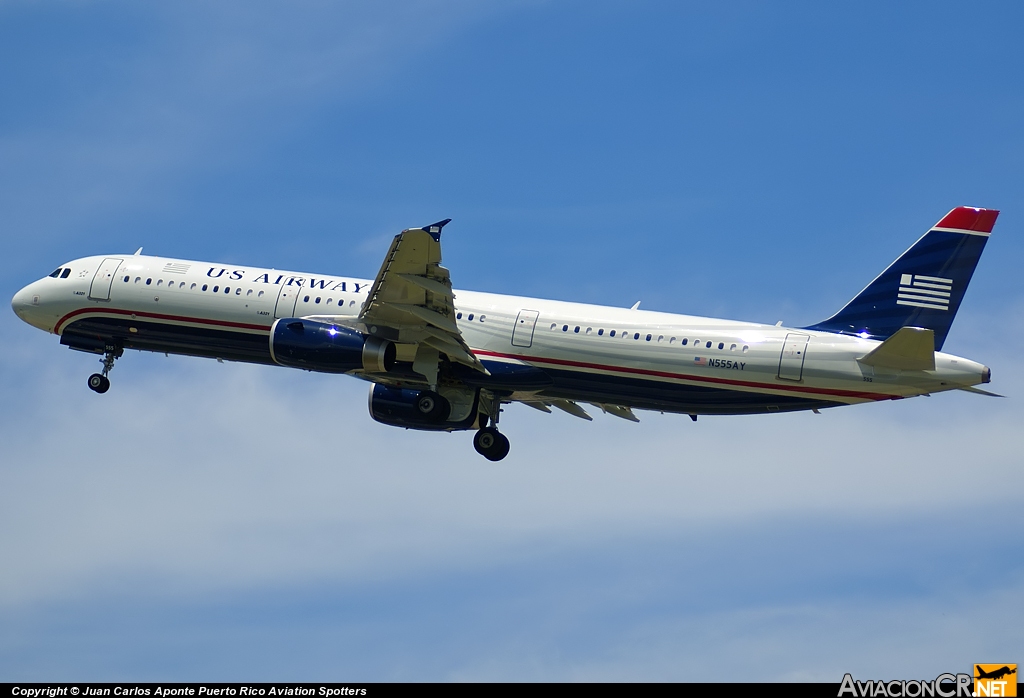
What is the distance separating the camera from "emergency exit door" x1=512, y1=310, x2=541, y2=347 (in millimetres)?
44750

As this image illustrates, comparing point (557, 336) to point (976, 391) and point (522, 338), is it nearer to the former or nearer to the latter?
point (522, 338)

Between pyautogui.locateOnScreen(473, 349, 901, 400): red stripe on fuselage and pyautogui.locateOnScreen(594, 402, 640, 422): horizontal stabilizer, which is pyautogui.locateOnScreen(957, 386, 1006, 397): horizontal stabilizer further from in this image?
pyautogui.locateOnScreen(594, 402, 640, 422): horizontal stabilizer

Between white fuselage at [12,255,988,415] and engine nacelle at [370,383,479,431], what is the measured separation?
1737 mm

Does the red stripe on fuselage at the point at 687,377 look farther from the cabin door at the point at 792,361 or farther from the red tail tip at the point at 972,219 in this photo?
the red tail tip at the point at 972,219

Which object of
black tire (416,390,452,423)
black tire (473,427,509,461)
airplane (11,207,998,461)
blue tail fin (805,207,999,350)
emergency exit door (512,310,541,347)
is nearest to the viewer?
airplane (11,207,998,461)

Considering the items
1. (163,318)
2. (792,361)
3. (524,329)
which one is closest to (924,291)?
(792,361)

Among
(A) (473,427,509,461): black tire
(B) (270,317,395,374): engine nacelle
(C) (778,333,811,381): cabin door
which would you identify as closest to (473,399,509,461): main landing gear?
(A) (473,427,509,461): black tire

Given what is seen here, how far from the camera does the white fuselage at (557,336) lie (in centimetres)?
4228

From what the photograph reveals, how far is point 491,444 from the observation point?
4838 cm

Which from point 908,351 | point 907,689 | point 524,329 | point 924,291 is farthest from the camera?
point 524,329

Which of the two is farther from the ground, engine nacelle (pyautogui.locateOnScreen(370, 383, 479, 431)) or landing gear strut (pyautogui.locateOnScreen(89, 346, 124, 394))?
landing gear strut (pyautogui.locateOnScreen(89, 346, 124, 394))

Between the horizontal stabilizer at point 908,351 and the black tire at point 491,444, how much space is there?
13.1 metres

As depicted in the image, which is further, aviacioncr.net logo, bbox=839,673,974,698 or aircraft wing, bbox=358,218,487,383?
aircraft wing, bbox=358,218,487,383

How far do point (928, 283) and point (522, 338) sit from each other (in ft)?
40.6
